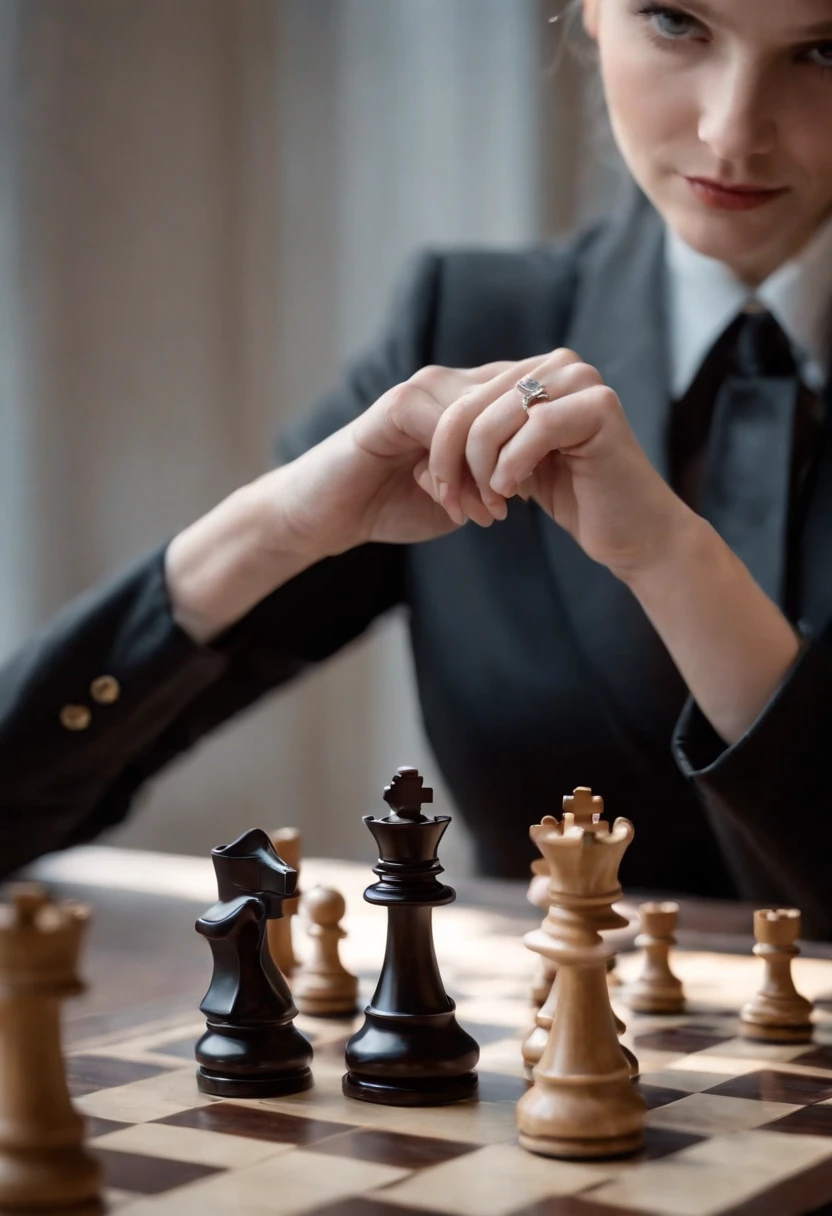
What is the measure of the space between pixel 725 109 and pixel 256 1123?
3.06 feet

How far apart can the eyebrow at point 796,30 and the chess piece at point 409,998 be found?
2.39 feet

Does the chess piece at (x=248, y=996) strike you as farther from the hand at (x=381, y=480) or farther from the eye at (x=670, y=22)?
the eye at (x=670, y=22)

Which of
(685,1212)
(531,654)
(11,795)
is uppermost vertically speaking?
(531,654)

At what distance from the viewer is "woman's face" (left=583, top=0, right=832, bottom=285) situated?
1.32m

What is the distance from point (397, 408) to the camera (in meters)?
1.27

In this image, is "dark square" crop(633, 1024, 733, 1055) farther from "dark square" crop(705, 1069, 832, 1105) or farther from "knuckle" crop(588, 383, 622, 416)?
"knuckle" crop(588, 383, 622, 416)

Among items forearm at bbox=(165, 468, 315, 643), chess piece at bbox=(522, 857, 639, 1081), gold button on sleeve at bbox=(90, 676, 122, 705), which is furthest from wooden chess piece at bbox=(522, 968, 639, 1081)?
gold button on sleeve at bbox=(90, 676, 122, 705)

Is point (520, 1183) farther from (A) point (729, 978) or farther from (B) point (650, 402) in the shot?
(B) point (650, 402)

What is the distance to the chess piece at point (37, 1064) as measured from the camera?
0.71 metres

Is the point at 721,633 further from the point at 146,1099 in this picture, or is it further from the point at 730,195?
the point at 146,1099

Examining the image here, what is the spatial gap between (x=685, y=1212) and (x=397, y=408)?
0.72 meters

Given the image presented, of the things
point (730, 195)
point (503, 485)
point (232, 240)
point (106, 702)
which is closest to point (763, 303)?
point (730, 195)

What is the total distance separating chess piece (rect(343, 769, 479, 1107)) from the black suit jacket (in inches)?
19.9

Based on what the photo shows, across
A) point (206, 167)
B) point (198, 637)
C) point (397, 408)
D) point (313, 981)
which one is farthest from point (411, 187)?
point (313, 981)
